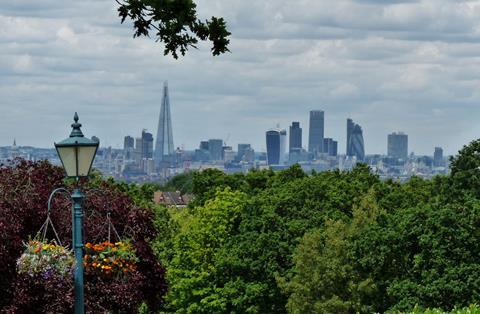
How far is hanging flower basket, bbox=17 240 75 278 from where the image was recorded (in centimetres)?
2086

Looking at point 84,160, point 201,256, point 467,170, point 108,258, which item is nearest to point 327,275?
point 201,256

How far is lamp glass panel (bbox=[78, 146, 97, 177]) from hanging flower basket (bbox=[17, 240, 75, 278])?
140 inches

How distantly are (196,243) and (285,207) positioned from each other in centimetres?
491

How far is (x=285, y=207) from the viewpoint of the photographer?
63.2m

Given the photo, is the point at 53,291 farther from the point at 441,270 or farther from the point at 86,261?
the point at 441,270

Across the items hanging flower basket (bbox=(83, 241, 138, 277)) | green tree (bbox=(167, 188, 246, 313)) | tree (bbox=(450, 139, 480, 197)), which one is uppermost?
tree (bbox=(450, 139, 480, 197))

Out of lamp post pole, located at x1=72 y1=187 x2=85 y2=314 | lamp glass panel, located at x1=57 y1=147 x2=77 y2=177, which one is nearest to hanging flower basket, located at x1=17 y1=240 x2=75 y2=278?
lamp post pole, located at x1=72 y1=187 x2=85 y2=314

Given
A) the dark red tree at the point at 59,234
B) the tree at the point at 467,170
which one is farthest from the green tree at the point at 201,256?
the dark red tree at the point at 59,234

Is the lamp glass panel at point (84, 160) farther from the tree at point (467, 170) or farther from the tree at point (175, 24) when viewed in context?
the tree at point (467, 170)

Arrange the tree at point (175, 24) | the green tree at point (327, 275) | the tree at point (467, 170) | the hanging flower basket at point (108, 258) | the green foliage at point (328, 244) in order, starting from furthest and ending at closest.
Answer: the tree at point (467, 170) < the green tree at point (327, 275) < the green foliage at point (328, 244) < the hanging flower basket at point (108, 258) < the tree at point (175, 24)

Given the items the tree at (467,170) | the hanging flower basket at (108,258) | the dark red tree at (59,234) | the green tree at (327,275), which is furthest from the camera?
the tree at (467,170)

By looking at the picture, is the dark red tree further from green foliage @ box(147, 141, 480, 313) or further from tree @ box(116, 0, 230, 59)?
green foliage @ box(147, 141, 480, 313)

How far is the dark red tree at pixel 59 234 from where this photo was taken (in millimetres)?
23984

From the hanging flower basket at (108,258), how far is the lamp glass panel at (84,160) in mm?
5413
